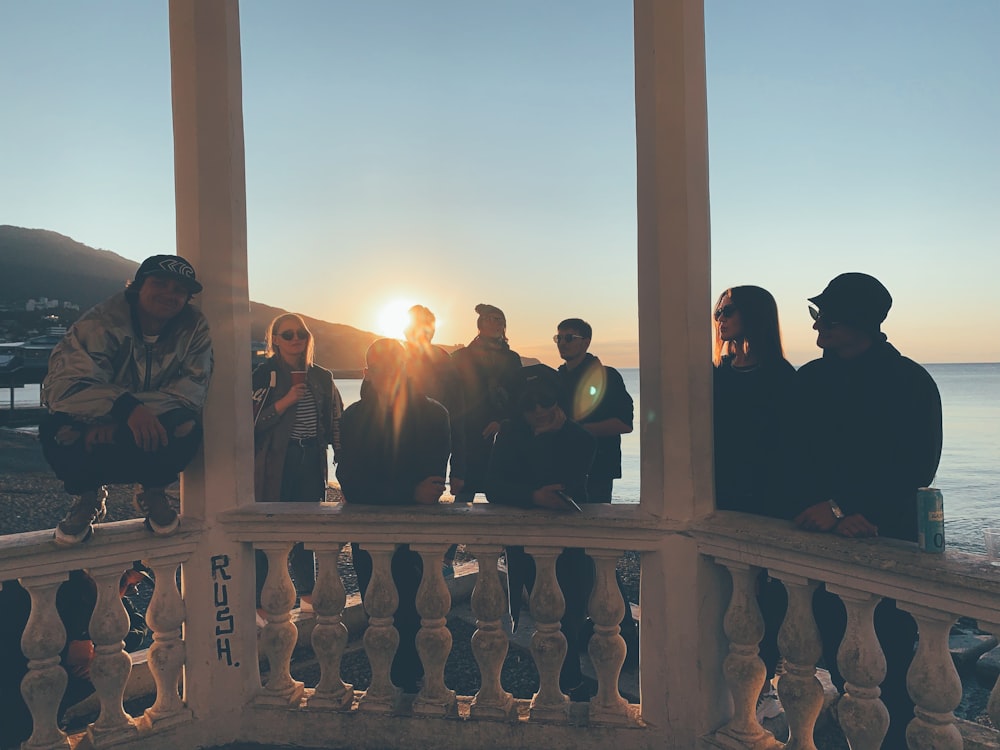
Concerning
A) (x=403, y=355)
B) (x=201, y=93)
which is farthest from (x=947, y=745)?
(x=201, y=93)

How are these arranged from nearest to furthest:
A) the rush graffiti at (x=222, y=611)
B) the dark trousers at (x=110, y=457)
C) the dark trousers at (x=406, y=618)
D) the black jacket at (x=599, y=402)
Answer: the dark trousers at (x=110, y=457) < the rush graffiti at (x=222, y=611) < the dark trousers at (x=406, y=618) < the black jacket at (x=599, y=402)

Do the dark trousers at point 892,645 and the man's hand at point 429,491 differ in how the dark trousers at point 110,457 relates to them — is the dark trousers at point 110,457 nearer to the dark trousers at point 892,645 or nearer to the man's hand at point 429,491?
the man's hand at point 429,491

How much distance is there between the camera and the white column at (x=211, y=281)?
283cm

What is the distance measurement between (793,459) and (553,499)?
2.95ft

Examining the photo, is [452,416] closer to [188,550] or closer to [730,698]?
[188,550]

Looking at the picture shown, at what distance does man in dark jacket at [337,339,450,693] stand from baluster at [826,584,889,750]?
61.0 inches

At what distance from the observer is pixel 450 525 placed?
2758mm

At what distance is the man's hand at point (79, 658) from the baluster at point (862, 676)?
2678mm

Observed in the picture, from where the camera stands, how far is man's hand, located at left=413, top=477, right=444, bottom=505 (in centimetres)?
289

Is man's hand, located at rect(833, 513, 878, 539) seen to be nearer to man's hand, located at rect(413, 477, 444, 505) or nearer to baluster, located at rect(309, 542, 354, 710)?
man's hand, located at rect(413, 477, 444, 505)

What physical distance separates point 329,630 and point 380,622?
216mm

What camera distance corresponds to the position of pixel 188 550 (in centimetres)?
280

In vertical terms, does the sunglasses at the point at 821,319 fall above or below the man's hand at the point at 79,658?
above

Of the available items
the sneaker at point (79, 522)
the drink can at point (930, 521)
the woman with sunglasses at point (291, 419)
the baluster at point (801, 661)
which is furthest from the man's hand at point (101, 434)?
the drink can at point (930, 521)
